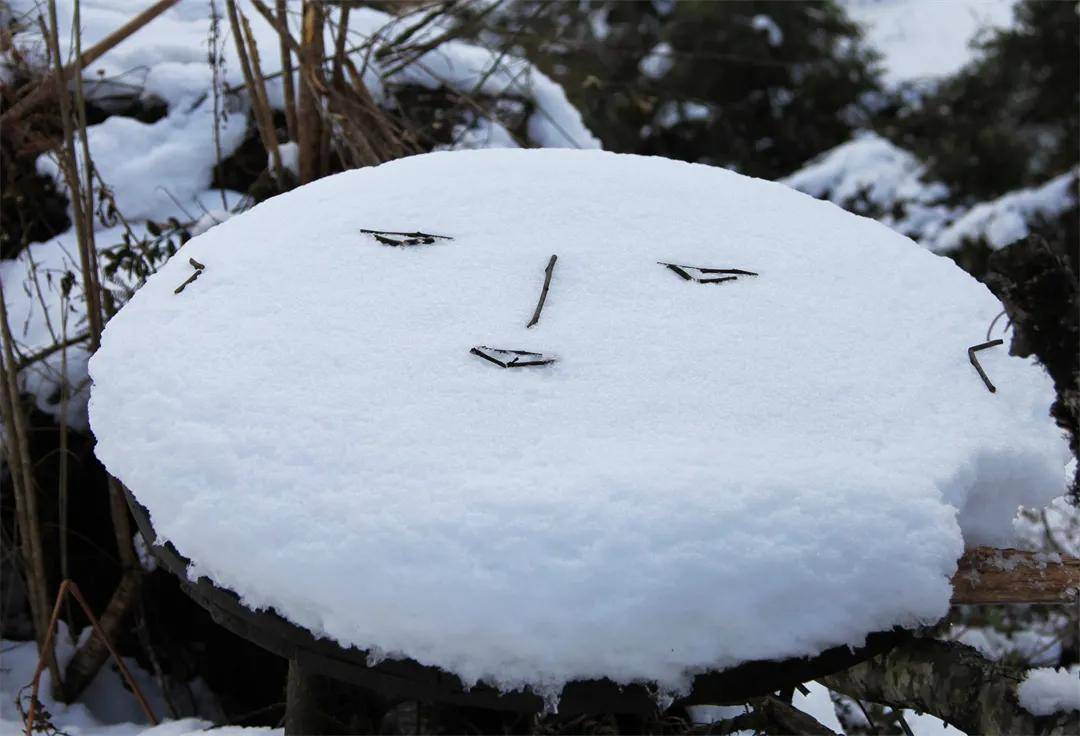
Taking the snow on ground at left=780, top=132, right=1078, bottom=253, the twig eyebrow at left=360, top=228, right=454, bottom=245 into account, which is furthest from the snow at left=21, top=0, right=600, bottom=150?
the snow on ground at left=780, top=132, right=1078, bottom=253

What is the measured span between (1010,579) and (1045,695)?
269 millimetres

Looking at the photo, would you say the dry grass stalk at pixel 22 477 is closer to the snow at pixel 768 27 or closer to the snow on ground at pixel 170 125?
the snow on ground at pixel 170 125

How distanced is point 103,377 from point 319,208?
0.46 m

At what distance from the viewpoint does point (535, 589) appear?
1.02 meters

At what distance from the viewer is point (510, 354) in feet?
4.32

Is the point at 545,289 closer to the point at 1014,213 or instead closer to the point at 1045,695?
the point at 1045,695

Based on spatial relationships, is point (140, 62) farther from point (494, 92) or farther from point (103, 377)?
point (103, 377)

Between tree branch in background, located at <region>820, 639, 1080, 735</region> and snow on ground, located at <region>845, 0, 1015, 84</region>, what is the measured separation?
8396 millimetres

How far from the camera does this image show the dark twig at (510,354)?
129 cm

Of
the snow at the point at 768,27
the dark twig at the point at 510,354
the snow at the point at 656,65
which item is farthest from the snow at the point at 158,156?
the snow at the point at 768,27

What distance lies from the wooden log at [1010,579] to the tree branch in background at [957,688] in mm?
177

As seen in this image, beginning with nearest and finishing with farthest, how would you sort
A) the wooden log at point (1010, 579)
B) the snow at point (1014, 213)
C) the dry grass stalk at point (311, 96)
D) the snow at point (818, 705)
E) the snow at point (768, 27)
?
the wooden log at point (1010, 579) < the snow at point (818, 705) < the dry grass stalk at point (311, 96) < the snow at point (1014, 213) < the snow at point (768, 27)

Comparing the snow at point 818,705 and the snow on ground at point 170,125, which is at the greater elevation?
the snow on ground at point 170,125

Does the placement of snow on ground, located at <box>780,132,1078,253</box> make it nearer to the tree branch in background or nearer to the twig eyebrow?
the tree branch in background
